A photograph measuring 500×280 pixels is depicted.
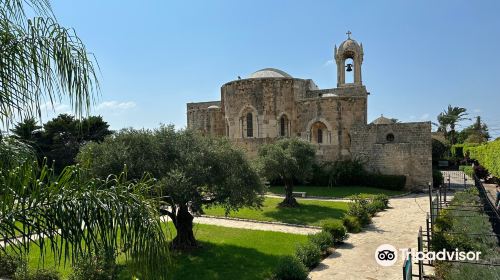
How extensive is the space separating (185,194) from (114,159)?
2.24 metres

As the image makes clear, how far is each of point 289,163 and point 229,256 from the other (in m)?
8.24

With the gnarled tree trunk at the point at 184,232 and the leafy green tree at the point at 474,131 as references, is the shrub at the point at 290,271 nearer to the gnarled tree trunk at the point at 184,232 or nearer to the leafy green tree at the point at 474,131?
the gnarled tree trunk at the point at 184,232

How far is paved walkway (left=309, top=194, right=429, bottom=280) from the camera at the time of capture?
926cm

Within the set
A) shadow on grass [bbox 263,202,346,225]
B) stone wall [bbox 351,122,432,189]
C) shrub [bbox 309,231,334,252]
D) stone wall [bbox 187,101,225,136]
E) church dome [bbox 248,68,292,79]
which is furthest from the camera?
stone wall [bbox 187,101,225,136]

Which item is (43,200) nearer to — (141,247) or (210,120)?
(141,247)

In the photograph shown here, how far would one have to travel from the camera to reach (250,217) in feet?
54.4

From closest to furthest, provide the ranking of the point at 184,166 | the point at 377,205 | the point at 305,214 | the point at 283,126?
1. the point at 184,166
2. the point at 305,214
3. the point at 377,205
4. the point at 283,126

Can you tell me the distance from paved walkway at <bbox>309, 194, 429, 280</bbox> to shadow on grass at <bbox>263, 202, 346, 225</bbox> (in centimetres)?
200

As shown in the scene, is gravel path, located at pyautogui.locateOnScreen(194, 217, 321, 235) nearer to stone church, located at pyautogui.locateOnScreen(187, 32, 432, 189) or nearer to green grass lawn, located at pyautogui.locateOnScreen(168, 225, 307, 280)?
green grass lawn, located at pyautogui.locateOnScreen(168, 225, 307, 280)

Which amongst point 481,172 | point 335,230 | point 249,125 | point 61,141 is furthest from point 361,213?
point 61,141

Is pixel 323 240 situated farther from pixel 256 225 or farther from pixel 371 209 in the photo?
pixel 371 209

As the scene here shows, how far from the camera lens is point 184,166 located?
1030 centimetres

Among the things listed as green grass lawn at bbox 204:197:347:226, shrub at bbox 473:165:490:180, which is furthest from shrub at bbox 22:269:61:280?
shrub at bbox 473:165:490:180

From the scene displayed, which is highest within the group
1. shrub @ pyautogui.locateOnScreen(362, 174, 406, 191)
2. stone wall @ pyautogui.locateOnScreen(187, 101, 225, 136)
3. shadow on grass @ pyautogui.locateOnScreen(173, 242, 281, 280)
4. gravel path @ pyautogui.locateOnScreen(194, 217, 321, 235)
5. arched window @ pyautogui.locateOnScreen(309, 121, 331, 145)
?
A: stone wall @ pyautogui.locateOnScreen(187, 101, 225, 136)
